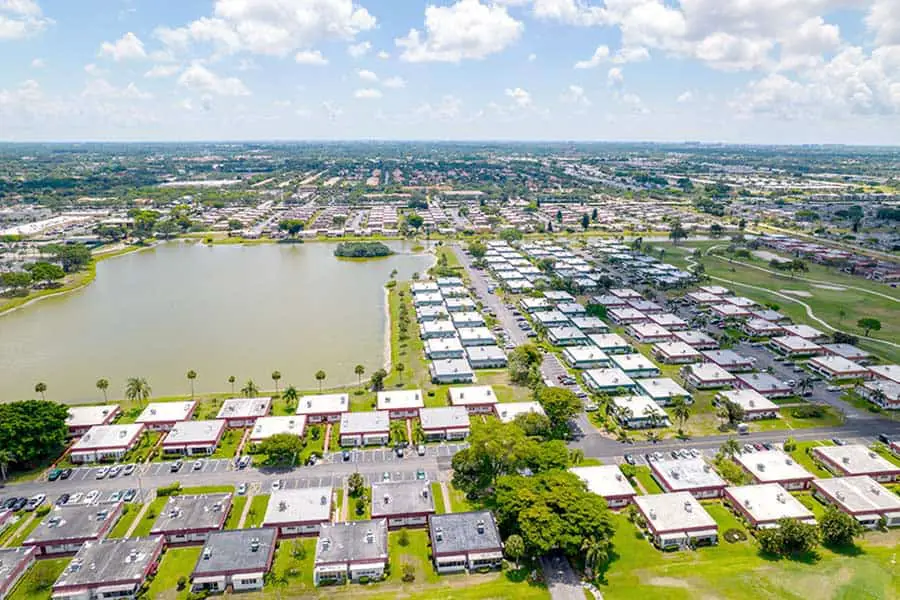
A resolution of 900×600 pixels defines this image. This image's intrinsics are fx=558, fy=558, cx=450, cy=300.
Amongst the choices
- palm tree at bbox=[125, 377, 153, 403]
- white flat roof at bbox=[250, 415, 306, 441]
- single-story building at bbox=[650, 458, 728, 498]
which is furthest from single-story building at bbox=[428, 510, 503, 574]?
palm tree at bbox=[125, 377, 153, 403]

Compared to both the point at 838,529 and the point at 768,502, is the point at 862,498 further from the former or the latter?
the point at 768,502

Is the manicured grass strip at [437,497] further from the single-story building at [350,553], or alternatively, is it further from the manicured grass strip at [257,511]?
the manicured grass strip at [257,511]

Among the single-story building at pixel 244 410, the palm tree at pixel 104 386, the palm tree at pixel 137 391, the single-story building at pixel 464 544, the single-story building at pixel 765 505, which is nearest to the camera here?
the single-story building at pixel 464 544

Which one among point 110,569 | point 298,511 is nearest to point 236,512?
point 298,511

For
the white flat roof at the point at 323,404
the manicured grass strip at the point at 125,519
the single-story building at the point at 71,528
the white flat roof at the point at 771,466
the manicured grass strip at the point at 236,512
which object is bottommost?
the manicured grass strip at the point at 125,519

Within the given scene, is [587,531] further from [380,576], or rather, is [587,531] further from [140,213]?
[140,213]

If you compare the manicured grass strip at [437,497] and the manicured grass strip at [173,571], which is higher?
the manicured grass strip at [437,497]

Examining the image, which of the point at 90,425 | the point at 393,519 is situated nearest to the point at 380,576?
the point at 393,519

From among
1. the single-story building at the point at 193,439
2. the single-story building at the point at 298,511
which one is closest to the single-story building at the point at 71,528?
the single-story building at the point at 193,439
